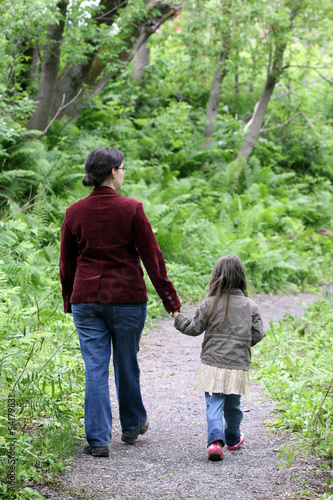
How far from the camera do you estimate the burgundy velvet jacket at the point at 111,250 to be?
3445 mm

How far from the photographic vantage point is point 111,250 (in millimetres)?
3475

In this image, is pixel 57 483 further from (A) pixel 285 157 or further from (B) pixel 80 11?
(A) pixel 285 157

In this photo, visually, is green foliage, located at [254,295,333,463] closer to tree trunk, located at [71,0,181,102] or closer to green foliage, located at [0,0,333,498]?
green foliage, located at [0,0,333,498]

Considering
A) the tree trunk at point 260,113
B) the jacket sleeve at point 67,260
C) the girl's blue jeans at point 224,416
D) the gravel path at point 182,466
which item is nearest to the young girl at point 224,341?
the girl's blue jeans at point 224,416

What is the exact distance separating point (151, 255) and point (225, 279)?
0.55 m

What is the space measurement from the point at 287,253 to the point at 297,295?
98cm

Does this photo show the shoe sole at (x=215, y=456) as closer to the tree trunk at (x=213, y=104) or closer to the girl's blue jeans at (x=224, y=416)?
the girl's blue jeans at (x=224, y=416)

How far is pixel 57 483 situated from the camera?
2957 mm

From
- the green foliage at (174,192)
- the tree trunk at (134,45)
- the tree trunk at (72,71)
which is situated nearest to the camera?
the green foliage at (174,192)

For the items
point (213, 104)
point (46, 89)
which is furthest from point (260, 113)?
point (46, 89)

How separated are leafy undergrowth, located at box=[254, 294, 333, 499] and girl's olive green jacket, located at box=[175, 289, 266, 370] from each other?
0.60 meters

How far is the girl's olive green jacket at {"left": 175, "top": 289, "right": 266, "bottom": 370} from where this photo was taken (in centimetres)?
360

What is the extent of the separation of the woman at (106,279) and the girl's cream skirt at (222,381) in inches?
18.9

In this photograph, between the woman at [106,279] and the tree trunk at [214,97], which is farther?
the tree trunk at [214,97]
